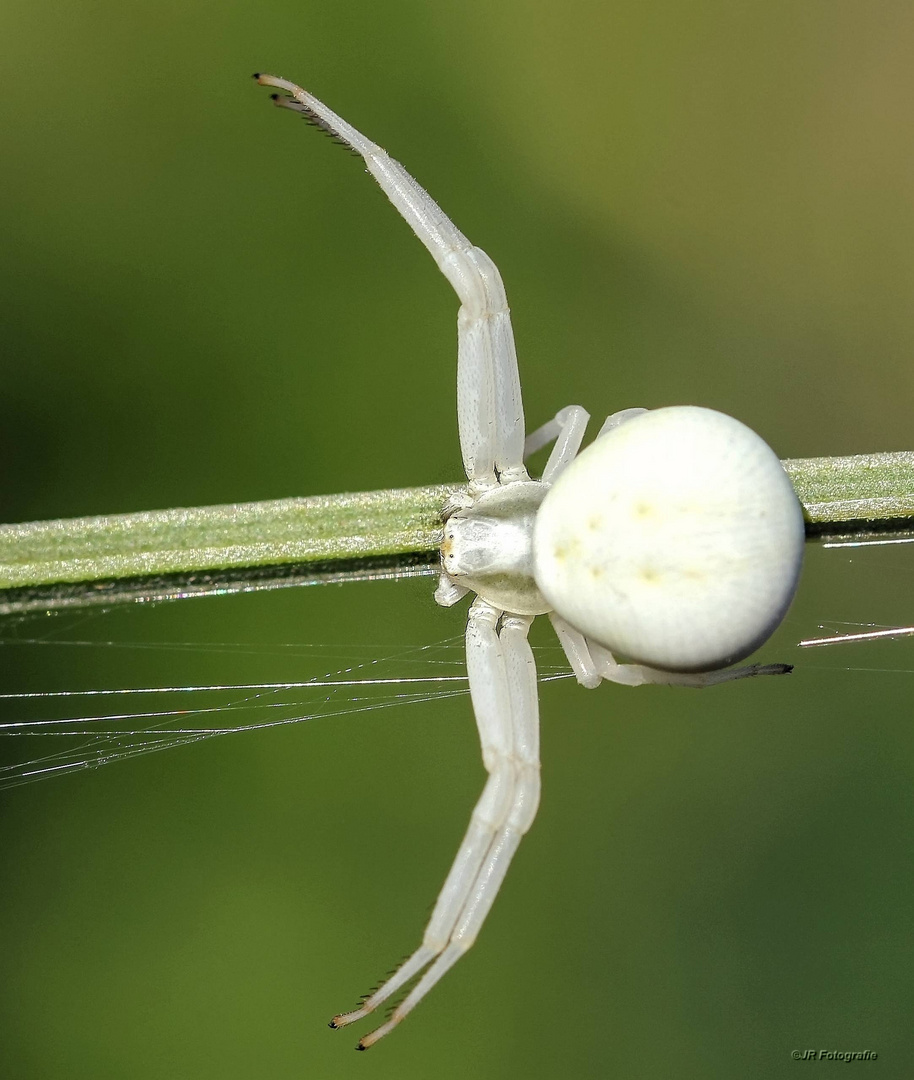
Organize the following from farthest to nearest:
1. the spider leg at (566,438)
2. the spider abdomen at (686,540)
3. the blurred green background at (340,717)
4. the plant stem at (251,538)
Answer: the blurred green background at (340,717) → the spider leg at (566,438) → the plant stem at (251,538) → the spider abdomen at (686,540)

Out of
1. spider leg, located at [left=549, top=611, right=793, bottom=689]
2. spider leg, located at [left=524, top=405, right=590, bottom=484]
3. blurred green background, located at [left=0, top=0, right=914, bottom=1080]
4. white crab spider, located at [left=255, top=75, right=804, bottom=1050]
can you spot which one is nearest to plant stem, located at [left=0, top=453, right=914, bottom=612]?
white crab spider, located at [left=255, top=75, right=804, bottom=1050]

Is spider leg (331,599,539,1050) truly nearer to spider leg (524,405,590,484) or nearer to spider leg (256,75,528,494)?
spider leg (524,405,590,484)

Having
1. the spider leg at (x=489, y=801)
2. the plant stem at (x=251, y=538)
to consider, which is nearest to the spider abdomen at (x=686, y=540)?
the plant stem at (x=251, y=538)

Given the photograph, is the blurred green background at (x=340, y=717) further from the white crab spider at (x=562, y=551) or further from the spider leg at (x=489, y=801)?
the white crab spider at (x=562, y=551)

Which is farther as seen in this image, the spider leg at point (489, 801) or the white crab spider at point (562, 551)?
the spider leg at point (489, 801)

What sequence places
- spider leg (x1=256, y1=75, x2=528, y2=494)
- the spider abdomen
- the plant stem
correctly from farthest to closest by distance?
spider leg (x1=256, y1=75, x2=528, y2=494)
the plant stem
the spider abdomen

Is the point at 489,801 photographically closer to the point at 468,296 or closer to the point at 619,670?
the point at 619,670

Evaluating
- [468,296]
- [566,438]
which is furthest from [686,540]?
[468,296]
